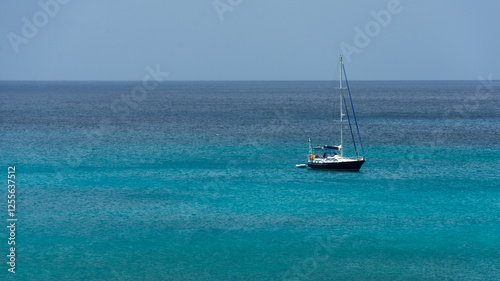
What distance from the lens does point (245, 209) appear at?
60.7 m

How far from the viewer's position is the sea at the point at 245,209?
45766 mm

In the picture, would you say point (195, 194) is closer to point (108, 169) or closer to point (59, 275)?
point (108, 169)

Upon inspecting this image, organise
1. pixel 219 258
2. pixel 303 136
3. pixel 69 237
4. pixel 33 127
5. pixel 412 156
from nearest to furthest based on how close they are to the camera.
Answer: pixel 219 258
pixel 69 237
pixel 412 156
pixel 303 136
pixel 33 127

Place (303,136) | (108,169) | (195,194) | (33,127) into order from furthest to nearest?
(33,127), (303,136), (108,169), (195,194)

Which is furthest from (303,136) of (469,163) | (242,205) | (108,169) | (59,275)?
(59,275)

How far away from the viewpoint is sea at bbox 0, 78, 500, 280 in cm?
4577

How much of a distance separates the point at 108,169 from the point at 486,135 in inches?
2803

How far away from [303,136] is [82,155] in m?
41.1

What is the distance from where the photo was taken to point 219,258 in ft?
155

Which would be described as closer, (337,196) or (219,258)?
(219,258)

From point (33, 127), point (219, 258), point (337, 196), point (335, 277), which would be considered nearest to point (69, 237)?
point (219, 258)

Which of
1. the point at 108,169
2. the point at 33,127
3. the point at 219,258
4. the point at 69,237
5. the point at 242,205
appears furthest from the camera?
the point at 33,127

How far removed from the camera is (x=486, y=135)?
115 m

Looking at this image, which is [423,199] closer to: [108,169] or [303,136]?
[108,169]
